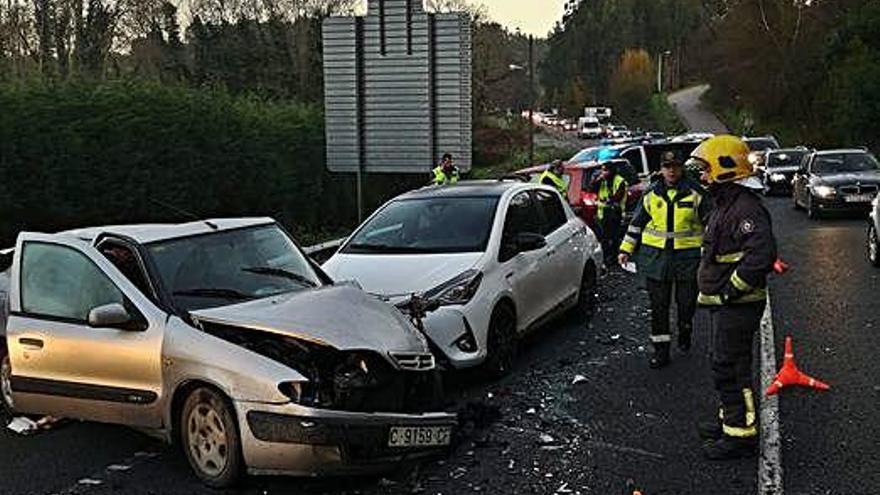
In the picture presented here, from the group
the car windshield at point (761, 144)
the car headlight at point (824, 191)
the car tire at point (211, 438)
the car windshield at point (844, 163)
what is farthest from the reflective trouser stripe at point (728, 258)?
the car windshield at point (761, 144)

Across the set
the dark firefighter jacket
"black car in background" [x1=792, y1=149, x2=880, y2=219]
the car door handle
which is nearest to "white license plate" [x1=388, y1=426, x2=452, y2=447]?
the dark firefighter jacket

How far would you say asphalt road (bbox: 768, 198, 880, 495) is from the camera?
223 inches

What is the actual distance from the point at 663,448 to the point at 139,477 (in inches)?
121

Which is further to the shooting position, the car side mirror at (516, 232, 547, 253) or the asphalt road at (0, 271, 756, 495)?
the car side mirror at (516, 232, 547, 253)

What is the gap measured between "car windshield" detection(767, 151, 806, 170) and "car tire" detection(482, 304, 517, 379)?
2445 centimetres

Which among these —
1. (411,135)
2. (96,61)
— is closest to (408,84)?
(411,135)

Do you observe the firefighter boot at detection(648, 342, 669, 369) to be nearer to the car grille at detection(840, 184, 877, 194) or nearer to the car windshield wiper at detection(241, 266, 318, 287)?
the car windshield wiper at detection(241, 266, 318, 287)

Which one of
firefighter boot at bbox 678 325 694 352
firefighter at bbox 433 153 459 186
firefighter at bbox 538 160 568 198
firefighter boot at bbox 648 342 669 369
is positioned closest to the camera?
firefighter boot at bbox 648 342 669 369

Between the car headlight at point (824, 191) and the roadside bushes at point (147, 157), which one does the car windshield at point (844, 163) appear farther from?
the roadside bushes at point (147, 157)

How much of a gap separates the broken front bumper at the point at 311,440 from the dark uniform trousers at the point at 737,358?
193cm

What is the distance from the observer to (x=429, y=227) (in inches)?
349

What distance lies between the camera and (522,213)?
367 inches

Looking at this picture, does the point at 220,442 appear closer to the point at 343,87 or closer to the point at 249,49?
the point at 343,87

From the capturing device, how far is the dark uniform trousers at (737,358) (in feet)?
19.6
